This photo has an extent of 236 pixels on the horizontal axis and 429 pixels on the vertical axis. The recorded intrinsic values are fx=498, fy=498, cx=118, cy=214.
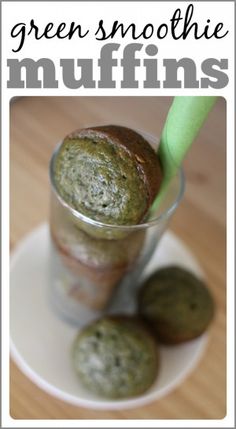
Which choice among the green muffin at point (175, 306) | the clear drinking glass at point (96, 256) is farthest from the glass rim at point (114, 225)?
the green muffin at point (175, 306)

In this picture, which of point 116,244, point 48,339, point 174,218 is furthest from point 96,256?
point 174,218

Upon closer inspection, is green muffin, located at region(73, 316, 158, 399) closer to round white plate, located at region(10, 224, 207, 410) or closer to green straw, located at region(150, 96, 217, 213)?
round white plate, located at region(10, 224, 207, 410)

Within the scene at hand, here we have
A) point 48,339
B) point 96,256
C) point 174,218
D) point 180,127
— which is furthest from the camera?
point 174,218

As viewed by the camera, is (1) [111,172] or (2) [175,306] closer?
(1) [111,172]

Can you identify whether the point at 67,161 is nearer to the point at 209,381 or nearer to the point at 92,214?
the point at 92,214

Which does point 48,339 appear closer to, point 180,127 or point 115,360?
point 115,360

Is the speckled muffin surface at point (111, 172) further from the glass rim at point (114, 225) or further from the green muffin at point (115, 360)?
the green muffin at point (115, 360)

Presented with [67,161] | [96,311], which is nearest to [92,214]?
[67,161]

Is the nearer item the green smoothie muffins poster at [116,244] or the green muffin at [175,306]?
the green smoothie muffins poster at [116,244]
